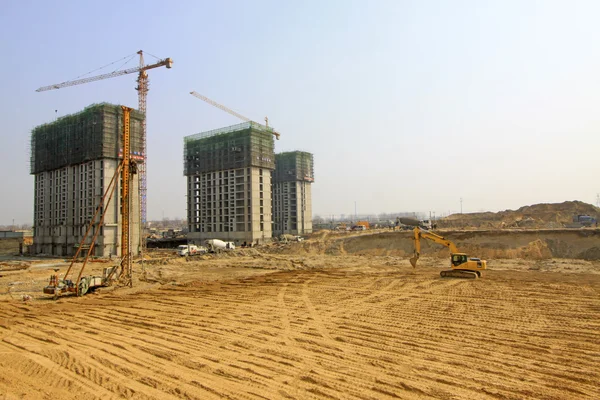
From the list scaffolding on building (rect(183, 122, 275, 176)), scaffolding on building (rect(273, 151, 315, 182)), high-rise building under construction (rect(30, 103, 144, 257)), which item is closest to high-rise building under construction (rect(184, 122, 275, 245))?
scaffolding on building (rect(183, 122, 275, 176))

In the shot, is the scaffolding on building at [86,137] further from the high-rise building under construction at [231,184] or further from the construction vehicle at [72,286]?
the construction vehicle at [72,286]

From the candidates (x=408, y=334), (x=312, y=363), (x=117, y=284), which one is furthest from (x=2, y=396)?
(x=117, y=284)

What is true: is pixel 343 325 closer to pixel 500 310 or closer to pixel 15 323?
pixel 500 310

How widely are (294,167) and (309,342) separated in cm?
8877

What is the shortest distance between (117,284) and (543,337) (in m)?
25.2

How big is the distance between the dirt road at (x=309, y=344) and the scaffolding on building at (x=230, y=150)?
52834 mm

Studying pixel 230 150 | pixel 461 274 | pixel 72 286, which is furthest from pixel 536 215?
pixel 72 286

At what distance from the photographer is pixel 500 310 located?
17.4 meters

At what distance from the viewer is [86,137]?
61094 mm

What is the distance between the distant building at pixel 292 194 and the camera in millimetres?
99688

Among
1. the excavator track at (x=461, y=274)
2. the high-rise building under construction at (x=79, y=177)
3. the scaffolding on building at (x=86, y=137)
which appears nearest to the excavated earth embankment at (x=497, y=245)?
the excavator track at (x=461, y=274)

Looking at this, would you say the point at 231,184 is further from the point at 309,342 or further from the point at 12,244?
the point at 309,342

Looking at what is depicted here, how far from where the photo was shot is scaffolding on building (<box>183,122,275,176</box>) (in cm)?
7475

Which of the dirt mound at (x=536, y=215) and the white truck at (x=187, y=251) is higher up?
the dirt mound at (x=536, y=215)
